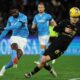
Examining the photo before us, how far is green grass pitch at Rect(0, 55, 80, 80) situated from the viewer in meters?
12.0

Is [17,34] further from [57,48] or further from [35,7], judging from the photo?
[35,7]

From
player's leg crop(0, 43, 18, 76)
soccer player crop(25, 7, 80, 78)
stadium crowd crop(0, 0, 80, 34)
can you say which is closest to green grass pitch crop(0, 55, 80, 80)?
player's leg crop(0, 43, 18, 76)

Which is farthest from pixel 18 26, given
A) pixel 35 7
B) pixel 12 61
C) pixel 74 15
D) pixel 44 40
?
pixel 35 7

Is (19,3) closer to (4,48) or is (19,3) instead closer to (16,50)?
(4,48)

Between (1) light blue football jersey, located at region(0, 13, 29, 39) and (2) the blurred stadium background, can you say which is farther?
(2) the blurred stadium background

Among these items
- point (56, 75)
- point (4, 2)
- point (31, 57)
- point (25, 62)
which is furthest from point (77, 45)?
point (56, 75)

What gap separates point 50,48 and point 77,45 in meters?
7.64

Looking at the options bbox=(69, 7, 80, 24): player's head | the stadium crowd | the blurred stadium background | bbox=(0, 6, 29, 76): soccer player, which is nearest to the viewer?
bbox=(69, 7, 80, 24): player's head

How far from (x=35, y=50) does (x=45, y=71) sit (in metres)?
5.25

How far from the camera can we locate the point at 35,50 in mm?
18656

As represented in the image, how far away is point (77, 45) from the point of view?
18.6m

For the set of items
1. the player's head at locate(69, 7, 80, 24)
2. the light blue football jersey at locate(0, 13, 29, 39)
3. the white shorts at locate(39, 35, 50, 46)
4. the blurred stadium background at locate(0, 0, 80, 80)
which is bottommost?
the blurred stadium background at locate(0, 0, 80, 80)

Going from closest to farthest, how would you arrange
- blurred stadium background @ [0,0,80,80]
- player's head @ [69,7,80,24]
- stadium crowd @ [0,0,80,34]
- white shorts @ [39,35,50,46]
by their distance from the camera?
1. player's head @ [69,7,80,24]
2. blurred stadium background @ [0,0,80,80]
3. white shorts @ [39,35,50,46]
4. stadium crowd @ [0,0,80,34]

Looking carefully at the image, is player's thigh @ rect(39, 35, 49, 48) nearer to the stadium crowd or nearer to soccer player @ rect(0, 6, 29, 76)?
soccer player @ rect(0, 6, 29, 76)
